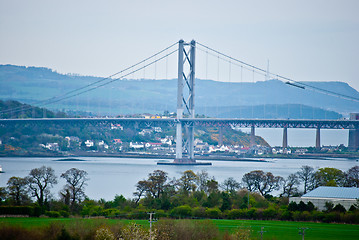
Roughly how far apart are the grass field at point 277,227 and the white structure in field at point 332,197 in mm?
1167

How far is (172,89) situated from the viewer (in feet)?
384

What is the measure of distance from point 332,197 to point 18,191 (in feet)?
26.2

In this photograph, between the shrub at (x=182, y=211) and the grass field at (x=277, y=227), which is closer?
the grass field at (x=277, y=227)

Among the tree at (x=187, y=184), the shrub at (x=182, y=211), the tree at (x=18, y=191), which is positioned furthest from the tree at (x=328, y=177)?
the tree at (x=18, y=191)

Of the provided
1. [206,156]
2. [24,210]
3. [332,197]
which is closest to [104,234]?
[24,210]

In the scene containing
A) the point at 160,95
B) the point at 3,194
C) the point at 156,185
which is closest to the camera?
the point at 3,194

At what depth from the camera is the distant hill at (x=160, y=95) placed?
86.6 m

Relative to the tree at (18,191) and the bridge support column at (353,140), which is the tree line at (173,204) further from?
the bridge support column at (353,140)

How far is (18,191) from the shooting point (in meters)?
18.0

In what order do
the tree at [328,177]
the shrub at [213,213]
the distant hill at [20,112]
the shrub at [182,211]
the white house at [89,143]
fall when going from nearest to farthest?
the shrub at [182,211]
the shrub at [213,213]
the tree at [328,177]
the distant hill at [20,112]
the white house at [89,143]

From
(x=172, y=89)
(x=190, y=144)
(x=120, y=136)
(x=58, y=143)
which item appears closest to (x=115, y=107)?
(x=172, y=89)

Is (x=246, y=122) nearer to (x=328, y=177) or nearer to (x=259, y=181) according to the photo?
(x=328, y=177)

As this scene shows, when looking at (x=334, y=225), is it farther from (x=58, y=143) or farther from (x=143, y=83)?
(x=143, y=83)

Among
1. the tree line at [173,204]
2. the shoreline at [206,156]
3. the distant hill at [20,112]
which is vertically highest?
the distant hill at [20,112]
